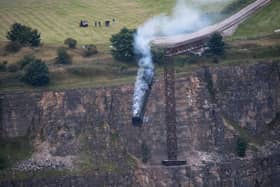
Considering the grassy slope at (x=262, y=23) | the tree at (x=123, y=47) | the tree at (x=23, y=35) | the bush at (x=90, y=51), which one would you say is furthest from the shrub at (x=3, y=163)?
the grassy slope at (x=262, y=23)

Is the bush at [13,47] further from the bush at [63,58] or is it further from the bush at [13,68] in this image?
the bush at [63,58]

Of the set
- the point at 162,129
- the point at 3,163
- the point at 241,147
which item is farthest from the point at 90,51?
the point at 241,147

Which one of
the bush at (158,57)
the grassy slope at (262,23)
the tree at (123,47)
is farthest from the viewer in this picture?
the grassy slope at (262,23)

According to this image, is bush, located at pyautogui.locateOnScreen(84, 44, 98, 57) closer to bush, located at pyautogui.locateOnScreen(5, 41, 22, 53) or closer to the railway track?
the railway track

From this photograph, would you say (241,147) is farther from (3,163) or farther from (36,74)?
(3,163)

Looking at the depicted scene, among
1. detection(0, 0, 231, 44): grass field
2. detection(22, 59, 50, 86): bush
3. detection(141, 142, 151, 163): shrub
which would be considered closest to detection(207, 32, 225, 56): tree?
detection(0, 0, 231, 44): grass field

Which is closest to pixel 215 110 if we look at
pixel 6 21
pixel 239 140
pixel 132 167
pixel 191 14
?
pixel 239 140
